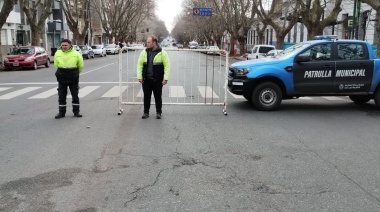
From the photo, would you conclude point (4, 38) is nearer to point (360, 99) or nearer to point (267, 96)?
point (267, 96)

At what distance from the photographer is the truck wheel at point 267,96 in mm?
10250

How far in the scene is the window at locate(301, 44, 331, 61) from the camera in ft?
34.0

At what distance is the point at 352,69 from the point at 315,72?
98 centimetres

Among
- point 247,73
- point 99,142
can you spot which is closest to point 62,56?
point 99,142

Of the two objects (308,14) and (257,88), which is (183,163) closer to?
(257,88)

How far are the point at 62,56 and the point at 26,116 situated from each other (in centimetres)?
161

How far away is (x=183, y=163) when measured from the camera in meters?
5.82

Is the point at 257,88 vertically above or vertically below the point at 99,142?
above

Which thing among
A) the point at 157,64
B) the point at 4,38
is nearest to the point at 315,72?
the point at 157,64

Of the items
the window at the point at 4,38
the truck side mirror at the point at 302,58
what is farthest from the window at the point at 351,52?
the window at the point at 4,38

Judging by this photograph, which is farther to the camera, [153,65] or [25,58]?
[25,58]

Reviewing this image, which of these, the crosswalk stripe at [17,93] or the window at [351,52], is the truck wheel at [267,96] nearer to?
the window at [351,52]

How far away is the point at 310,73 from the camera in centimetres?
1024

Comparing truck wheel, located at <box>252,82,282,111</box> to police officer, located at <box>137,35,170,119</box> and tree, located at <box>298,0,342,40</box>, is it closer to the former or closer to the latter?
police officer, located at <box>137,35,170,119</box>
